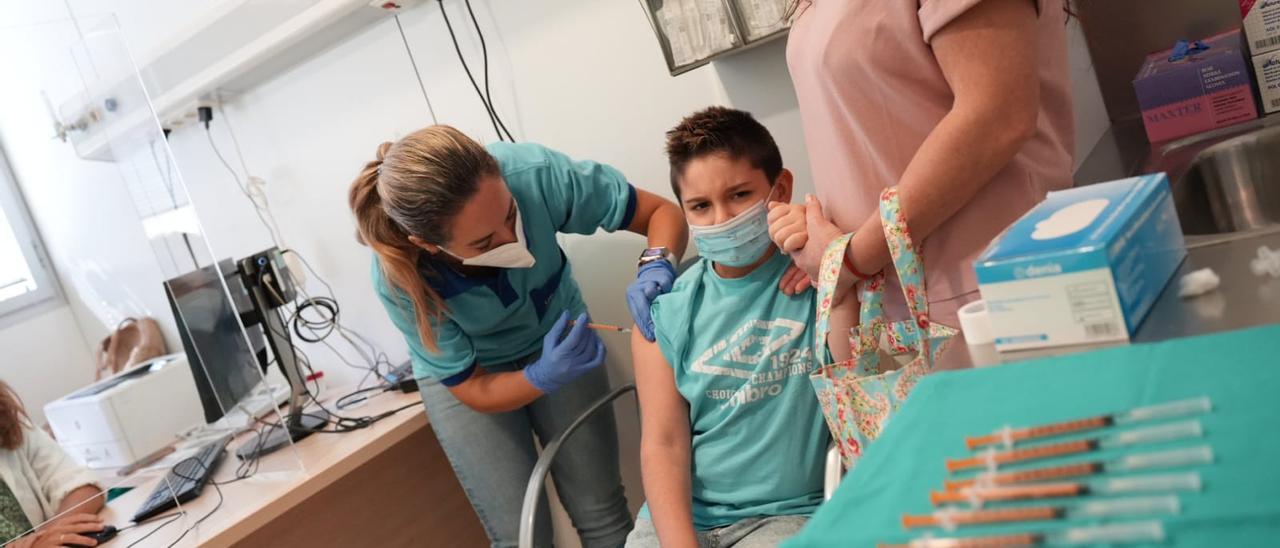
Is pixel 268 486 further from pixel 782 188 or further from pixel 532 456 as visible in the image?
pixel 782 188

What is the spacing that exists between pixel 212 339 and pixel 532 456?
906 mm

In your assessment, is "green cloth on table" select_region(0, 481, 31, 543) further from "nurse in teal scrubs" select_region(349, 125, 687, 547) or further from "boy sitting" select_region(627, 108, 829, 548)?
"boy sitting" select_region(627, 108, 829, 548)

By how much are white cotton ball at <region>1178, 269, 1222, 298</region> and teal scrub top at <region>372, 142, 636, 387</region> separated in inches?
53.0

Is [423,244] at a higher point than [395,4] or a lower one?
lower

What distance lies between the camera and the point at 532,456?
2248 millimetres

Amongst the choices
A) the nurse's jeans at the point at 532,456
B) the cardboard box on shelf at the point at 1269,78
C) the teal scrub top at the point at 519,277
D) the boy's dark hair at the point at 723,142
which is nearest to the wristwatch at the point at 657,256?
the teal scrub top at the point at 519,277

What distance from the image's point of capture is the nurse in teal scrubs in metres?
1.79

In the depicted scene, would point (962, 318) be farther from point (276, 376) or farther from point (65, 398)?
point (276, 376)

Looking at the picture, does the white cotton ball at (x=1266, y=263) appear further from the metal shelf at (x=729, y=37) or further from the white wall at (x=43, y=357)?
the white wall at (x=43, y=357)

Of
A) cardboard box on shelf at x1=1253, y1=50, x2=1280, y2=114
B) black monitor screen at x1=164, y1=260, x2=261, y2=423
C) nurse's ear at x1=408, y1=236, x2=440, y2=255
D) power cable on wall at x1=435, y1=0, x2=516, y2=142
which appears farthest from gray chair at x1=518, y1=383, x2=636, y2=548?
cardboard box on shelf at x1=1253, y1=50, x2=1280, y2=114

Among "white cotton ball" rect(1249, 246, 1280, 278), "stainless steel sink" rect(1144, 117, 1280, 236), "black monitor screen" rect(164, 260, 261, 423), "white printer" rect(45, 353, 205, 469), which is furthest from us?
"black monitor screen" rect(164, 260, 261, 423)

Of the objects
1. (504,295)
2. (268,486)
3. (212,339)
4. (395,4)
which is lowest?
(268,486)

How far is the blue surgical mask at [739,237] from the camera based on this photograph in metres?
1.46

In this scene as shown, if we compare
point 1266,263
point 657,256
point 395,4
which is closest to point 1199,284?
point 1266,263
